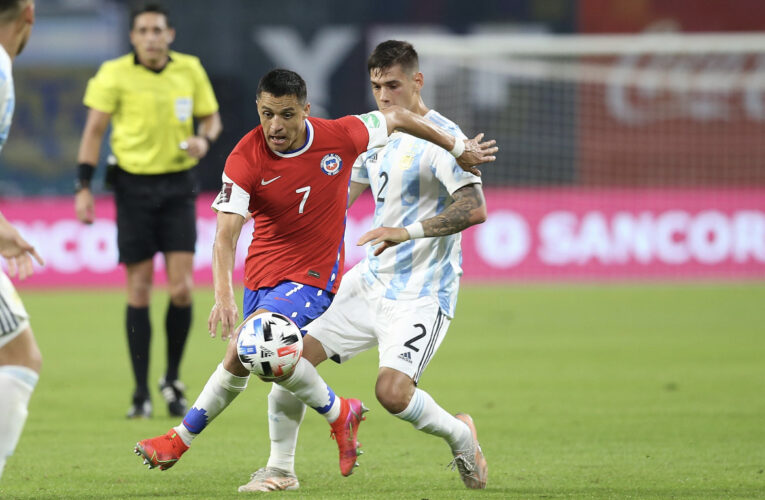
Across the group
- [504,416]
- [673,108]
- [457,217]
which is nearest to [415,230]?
[457,217]

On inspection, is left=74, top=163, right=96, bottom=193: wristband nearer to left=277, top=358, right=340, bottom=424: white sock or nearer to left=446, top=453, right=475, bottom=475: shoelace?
left=277, top=358, right=340, bottom=424: white sock

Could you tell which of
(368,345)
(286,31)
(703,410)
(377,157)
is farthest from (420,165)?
(286,31)

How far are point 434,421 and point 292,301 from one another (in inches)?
32.7

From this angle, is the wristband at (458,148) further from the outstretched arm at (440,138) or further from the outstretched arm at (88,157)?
the outstretched arm at (88,157)

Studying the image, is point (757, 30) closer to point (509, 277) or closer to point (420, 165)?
point (509, 277)

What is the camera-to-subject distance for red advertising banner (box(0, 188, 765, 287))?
54.4ft

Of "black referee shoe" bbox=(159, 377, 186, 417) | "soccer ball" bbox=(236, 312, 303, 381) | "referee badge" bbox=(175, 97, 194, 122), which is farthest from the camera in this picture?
"referee badge" bbox=(175, 97, 194, 122)

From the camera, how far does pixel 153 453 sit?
5.07 metres

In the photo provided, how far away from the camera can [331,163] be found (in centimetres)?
530

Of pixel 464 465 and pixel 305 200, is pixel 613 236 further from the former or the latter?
pixel 305 200

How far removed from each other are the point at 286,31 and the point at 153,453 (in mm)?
15823

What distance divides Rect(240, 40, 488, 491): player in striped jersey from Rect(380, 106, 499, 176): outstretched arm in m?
0.16

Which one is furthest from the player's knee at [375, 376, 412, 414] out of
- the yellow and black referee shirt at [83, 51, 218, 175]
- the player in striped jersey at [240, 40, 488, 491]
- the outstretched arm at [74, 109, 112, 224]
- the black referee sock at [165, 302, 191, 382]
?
the outstretched arm at [74, 109, 112, 224]

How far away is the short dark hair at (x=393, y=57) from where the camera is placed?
19.1 ft
